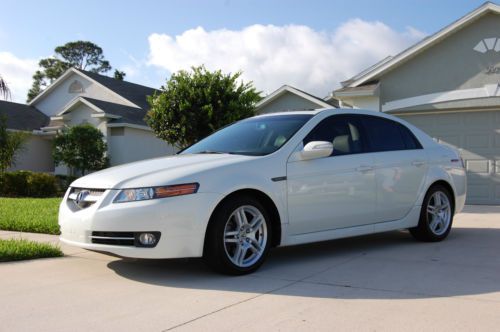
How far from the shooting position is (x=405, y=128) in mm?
7348

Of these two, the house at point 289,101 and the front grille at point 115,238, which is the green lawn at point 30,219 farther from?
the house at point 289,101

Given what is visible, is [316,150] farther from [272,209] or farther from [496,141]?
[496,141]

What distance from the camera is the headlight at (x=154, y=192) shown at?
199 inches

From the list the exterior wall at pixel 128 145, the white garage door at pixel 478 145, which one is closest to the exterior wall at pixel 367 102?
the white garage door at pixel 478 145

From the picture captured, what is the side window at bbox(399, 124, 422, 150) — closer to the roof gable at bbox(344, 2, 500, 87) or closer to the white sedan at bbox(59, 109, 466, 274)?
the white sedan at bbox(59, 109, 466, 274)

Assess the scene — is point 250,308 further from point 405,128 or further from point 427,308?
point 405,128

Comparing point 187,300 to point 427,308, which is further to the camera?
point 187,300

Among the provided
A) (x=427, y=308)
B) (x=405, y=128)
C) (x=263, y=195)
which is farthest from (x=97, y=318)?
(x=405, y=128)

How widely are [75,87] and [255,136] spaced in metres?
27.7

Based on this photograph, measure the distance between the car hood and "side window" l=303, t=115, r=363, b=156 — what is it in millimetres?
1038

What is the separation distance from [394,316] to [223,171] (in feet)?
6.83

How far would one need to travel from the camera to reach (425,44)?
13.3 metres

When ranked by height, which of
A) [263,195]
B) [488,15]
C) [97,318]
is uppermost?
[488,15]

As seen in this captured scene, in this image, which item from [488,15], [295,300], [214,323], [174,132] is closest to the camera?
[214,323]
